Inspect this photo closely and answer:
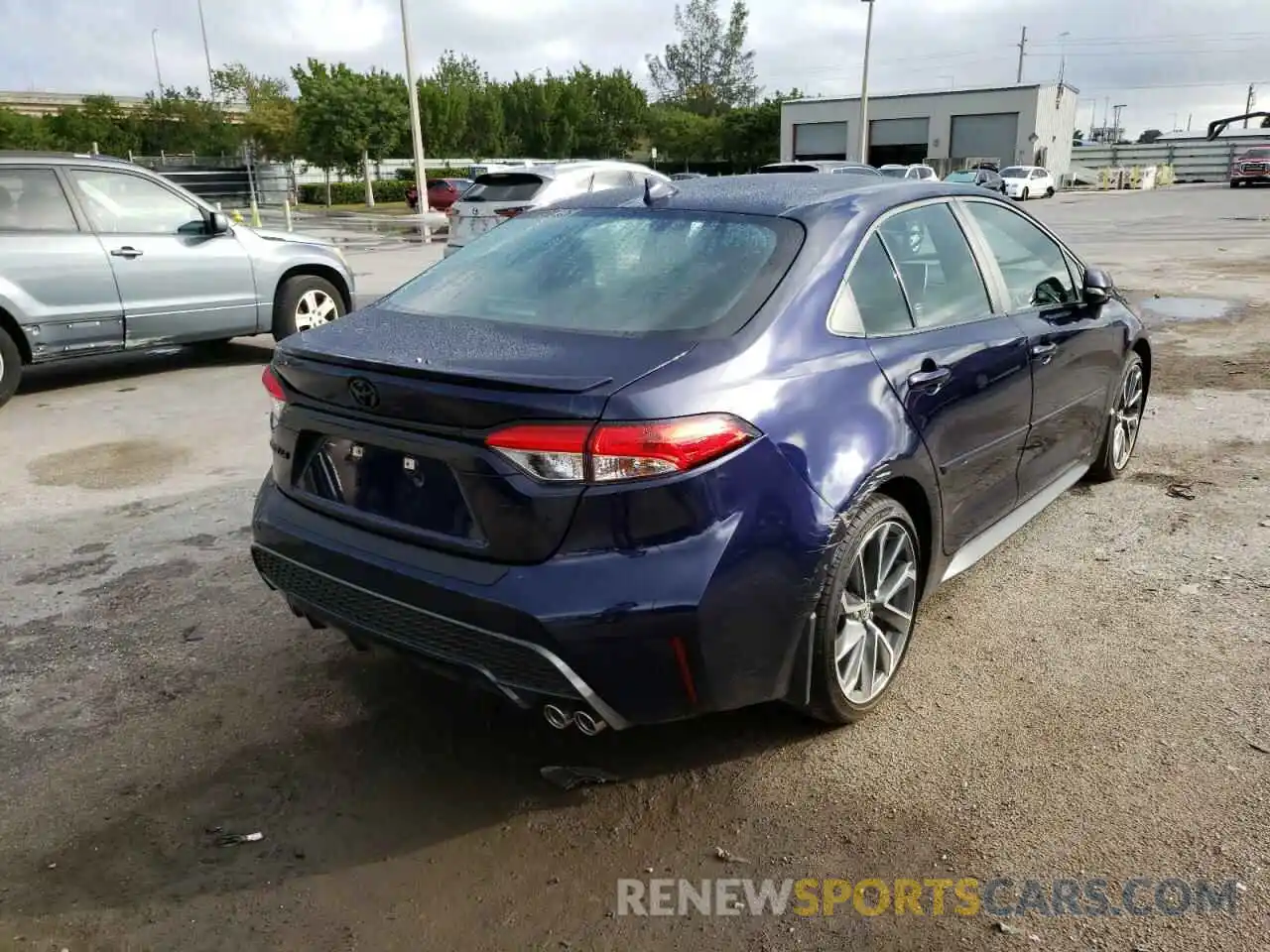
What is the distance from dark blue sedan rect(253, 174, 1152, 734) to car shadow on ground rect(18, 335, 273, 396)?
20.1ft

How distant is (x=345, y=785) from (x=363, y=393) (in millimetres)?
1160

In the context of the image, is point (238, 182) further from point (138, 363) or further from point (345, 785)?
point (345, 785)

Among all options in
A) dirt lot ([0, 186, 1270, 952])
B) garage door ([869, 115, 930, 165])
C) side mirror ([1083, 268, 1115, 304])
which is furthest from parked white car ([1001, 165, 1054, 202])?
dirt lot ([0, 186, 1270, 952])

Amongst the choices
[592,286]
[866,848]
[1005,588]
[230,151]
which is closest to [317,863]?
[866,848]

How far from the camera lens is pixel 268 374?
10.6 feet

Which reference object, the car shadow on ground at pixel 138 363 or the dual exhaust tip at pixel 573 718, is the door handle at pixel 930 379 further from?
the car shadow on ground at pixel 138 363

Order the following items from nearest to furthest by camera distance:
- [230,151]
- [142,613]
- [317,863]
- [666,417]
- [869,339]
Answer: [666,417] → [317,863] → [869,339] → [142,613] → [230,151]

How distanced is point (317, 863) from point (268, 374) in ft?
4.88

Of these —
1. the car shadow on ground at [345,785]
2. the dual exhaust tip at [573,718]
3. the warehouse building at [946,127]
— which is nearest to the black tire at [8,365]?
the car shadow on ground at [345,785]

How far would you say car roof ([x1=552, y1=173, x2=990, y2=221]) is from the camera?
11.1 ft

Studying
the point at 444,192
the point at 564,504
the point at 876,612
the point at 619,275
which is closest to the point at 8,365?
the point at 619,275

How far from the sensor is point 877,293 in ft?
10.8

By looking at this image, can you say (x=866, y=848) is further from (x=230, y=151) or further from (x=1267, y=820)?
(x=230, y=151)

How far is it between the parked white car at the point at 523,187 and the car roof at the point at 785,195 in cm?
990
